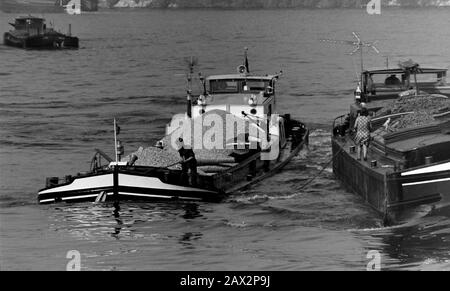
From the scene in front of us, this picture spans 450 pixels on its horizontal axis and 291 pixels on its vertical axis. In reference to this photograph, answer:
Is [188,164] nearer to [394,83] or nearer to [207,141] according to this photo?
[207,141]

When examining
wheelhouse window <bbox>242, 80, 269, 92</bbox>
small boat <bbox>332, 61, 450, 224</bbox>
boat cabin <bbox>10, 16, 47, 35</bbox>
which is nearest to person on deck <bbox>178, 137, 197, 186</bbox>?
small boat <bbox>332, 61, 450, 224</bbox>

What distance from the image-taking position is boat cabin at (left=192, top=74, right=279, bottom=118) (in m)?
47.5

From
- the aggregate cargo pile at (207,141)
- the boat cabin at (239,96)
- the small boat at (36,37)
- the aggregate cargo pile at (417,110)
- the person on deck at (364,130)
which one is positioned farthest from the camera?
the small boat at (36,37)

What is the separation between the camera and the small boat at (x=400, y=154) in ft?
106

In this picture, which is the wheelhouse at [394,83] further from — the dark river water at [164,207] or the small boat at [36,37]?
the small boat at [36,37]

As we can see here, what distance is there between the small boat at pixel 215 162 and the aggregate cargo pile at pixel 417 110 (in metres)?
5.64

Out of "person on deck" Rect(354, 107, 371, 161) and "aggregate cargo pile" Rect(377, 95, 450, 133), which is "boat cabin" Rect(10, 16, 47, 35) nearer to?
"aggregate cargo pile" Rect(377, 95, 450, 133)

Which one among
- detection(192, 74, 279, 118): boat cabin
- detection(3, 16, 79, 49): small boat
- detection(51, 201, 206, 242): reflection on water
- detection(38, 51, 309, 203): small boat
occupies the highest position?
detection(3, 16, 79, 49): small boat

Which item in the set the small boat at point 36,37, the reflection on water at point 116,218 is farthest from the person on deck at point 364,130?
the small boat at point 36,37

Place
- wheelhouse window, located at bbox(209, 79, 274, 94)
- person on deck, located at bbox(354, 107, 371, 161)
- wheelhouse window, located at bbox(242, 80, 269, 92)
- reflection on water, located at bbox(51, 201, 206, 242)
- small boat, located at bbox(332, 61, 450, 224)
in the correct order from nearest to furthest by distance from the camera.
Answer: small boat, located at bbox(332, 61, 450, 224) < reflection on water, located at bbox(51, 201, 206, 242) < person on deck, located at bbox(354, 107, 371, 161) < wheelhouse window, located at bbox(209, 79, 274, 94) < wheelhouse window, located at bbox(242, 80, 269, 92)

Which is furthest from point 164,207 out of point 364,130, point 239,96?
point 239,96

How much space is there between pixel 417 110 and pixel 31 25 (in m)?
102

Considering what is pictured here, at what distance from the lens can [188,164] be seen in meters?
38.2
